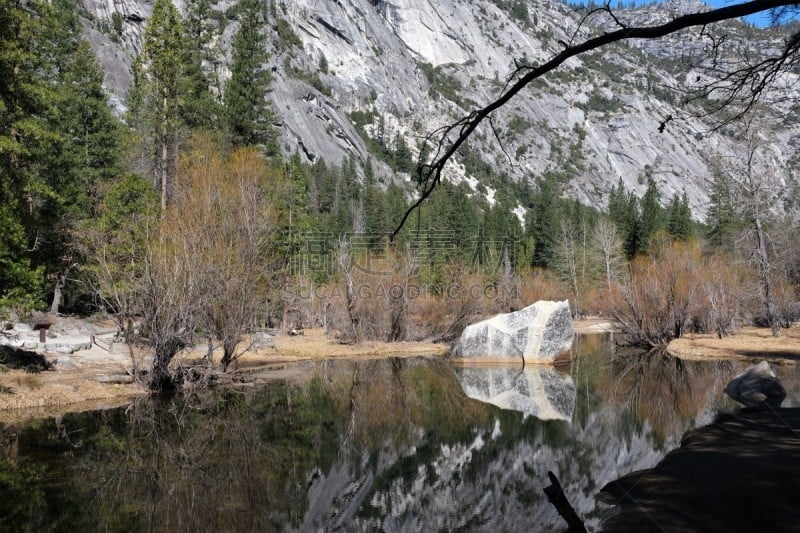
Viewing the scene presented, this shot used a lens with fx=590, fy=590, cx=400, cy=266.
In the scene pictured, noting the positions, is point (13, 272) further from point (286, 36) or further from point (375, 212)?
point (286, 36)

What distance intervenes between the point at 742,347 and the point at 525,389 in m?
12.3

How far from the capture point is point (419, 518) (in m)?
7.96

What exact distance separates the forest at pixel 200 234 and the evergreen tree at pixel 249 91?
122mm

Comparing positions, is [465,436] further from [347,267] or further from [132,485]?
[347,267]

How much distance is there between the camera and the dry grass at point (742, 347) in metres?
22.3

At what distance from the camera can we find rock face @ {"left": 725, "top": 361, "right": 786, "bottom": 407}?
13.7 metres

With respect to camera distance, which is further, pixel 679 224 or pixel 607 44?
pixel 679 224

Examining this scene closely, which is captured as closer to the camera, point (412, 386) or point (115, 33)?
point (412, 386)

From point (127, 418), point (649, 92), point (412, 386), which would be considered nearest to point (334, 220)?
point (412, 386)

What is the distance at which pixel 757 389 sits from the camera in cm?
1434

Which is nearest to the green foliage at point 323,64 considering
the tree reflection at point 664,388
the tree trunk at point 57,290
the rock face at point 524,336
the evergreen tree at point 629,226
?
the evergreen tree at point 629,226

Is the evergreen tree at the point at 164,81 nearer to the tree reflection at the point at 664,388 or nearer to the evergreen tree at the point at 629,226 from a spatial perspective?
the tree reflection at the point at 664,388

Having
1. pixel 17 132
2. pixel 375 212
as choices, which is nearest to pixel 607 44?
pixel 17 132

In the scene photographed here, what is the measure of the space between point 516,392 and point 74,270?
23.7 m
